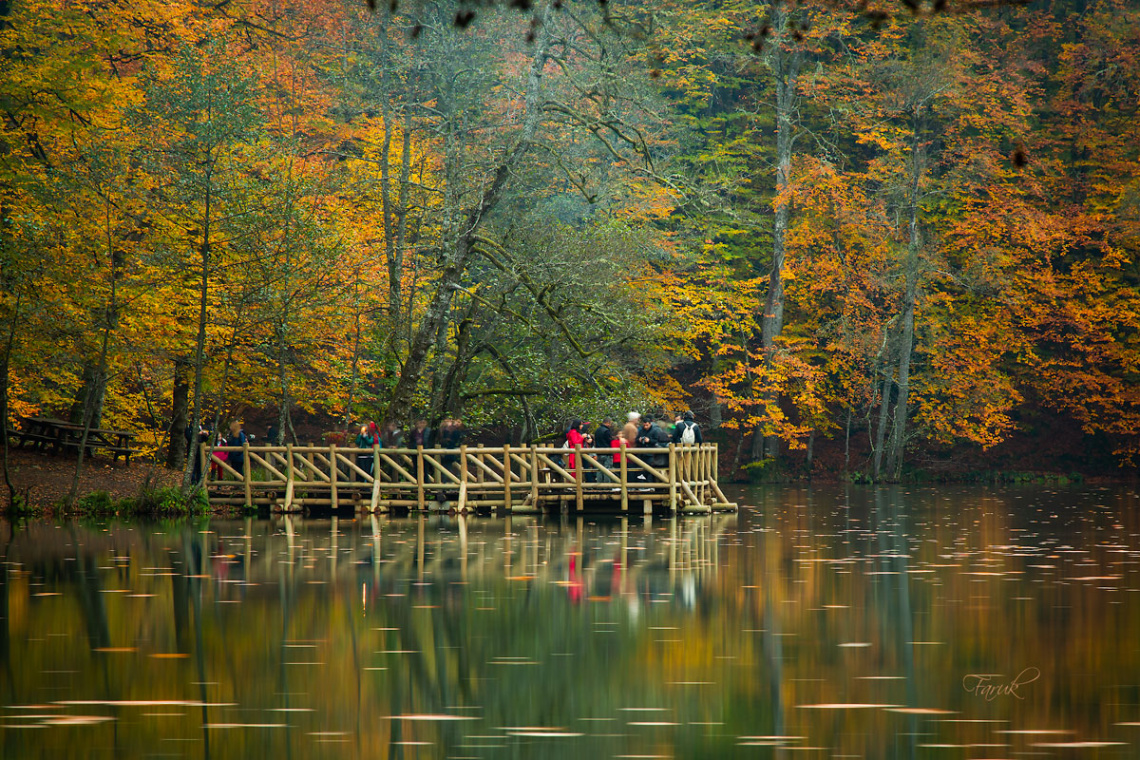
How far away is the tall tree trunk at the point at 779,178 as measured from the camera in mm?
47062

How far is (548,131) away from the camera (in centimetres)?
4500

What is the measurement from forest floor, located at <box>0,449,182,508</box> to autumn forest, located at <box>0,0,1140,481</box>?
130 centimetres

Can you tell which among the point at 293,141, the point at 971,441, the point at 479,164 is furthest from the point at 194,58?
the point at 971,441

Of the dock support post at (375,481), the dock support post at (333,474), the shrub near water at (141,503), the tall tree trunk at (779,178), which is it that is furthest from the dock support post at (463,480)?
the tall tree trunk at (779,178)

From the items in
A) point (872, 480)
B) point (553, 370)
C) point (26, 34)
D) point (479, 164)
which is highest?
point (26, 34)

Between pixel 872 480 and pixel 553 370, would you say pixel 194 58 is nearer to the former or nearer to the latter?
pixel 553 370

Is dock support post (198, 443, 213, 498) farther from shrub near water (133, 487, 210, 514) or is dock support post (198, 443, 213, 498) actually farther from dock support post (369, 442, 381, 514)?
dock support post (369, 442, 381, 514)

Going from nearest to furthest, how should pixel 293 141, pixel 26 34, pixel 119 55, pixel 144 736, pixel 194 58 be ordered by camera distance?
pixel 144 736 → pixel 194 58 → pixel 26 34 → pixel 293 141 → pixel 119 55

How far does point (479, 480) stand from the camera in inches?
1100

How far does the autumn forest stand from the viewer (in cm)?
2777

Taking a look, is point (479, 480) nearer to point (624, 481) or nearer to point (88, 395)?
point (624, 481)

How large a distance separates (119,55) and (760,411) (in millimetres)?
25034

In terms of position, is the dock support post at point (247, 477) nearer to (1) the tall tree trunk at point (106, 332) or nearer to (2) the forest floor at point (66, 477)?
(2) the forest floor at point (66, 477)

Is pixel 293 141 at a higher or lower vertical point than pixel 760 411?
higher
